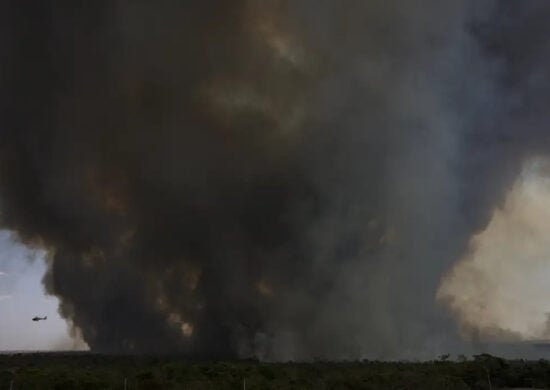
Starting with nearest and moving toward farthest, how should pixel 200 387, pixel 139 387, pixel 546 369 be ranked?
pixel 200 387
pixel 139 387
pixel 546 369

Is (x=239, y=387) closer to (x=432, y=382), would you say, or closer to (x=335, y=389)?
(x=335, y=389)

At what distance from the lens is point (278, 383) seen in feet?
151

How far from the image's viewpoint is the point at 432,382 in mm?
45719

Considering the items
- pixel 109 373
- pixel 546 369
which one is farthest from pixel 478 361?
pixel 109 373

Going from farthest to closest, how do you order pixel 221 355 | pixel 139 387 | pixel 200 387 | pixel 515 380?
pixel 221 355 → pixel 515 380 → pixel 139 387 → pixel 200 387

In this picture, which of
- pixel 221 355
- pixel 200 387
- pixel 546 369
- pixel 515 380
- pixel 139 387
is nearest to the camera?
pixel 200 387

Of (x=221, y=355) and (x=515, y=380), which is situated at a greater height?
(x=221, y=355)

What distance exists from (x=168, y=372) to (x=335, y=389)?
18753 millimetres

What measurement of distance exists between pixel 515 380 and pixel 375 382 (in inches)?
611

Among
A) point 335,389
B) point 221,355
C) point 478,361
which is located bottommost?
point 335,389

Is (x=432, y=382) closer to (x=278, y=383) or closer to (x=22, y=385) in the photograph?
Answer: (x=278, y=383)

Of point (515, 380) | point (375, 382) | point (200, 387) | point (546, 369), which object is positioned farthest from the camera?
point (546, 369)

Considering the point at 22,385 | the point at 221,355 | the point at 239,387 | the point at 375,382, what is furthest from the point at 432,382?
the point at 221,355

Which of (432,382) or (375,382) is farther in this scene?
(375,382)
